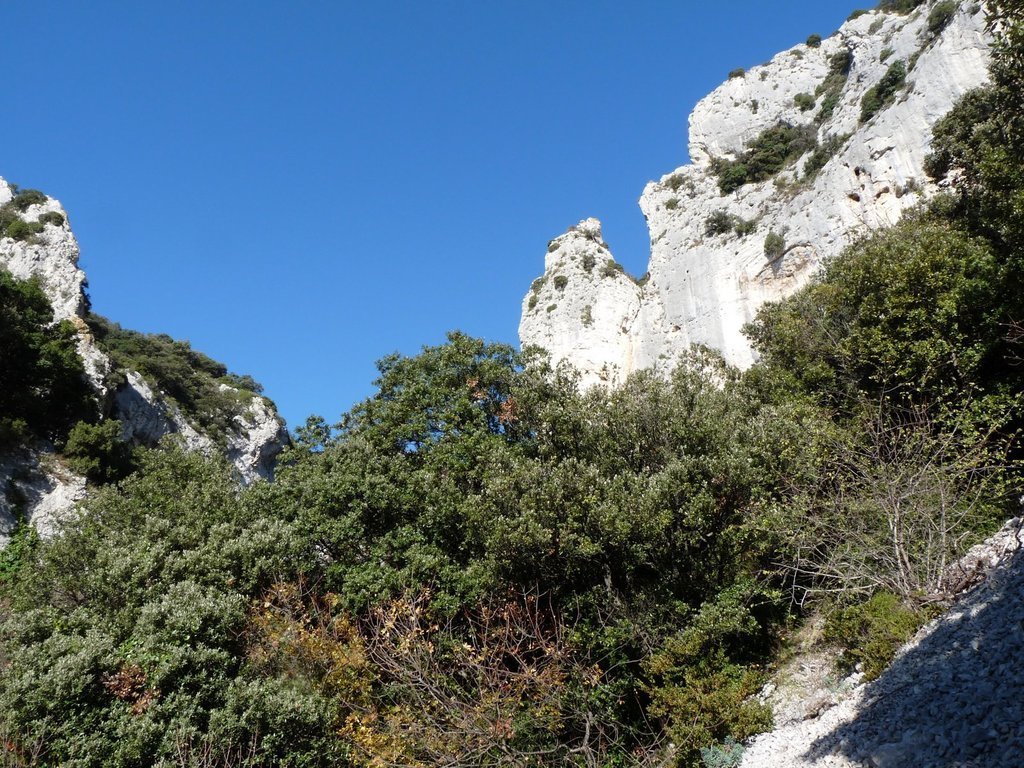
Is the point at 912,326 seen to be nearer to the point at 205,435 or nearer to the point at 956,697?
the point at 956,697

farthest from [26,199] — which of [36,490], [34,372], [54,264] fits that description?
[36,490]

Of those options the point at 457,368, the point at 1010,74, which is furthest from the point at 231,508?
the point at 1010,74

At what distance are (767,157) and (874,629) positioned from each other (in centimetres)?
4093

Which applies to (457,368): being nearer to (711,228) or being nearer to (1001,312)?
(1001,312)

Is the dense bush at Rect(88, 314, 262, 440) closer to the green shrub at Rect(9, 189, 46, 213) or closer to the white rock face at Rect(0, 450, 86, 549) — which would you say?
the green shrub at Rect(9, 189, 46, 213)

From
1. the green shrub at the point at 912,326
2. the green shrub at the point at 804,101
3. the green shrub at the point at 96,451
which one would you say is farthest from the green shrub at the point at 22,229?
the green shrub at the point at 804,101

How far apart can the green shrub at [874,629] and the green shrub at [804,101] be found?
45788 millimetres

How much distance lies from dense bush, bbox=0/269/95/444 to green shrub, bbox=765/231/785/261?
117 ft

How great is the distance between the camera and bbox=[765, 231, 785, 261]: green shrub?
3547 centimetres

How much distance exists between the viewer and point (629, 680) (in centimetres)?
1217

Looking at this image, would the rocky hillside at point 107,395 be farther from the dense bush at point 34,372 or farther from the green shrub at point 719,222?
the green shrub at point 719,222

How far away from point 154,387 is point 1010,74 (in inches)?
1586

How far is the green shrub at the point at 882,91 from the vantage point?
3381cm

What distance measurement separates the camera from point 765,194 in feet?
132
